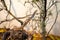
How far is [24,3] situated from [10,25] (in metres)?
0.23

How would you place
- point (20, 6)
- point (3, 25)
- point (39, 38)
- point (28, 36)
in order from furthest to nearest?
point (3, 25) → point (20, 6) → point (39, 38) → point (28, 36)

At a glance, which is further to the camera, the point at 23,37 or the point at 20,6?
the point at 20,6

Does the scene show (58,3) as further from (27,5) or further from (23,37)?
(23,37)

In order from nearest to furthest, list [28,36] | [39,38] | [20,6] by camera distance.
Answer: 1. [28,36]
2. [39,38]
3. [20,6]

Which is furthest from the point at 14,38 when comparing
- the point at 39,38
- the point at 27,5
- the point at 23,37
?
the point at 27,5

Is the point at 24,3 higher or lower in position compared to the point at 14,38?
higher

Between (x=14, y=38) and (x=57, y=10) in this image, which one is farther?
(x=57, y=10)

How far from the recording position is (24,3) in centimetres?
118

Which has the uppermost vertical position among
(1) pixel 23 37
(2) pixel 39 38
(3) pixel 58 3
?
(3) pixel 58 3

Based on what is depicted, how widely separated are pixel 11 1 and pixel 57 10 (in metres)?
0.35

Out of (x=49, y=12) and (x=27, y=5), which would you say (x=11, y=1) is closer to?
(x=27, y=5)

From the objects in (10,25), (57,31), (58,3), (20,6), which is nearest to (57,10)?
(58,3)

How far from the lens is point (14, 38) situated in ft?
2.66

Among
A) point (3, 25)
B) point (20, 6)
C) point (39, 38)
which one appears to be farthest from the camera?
point (3, 25)
